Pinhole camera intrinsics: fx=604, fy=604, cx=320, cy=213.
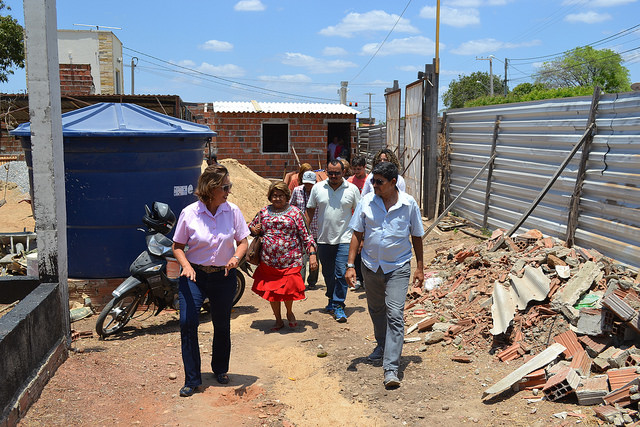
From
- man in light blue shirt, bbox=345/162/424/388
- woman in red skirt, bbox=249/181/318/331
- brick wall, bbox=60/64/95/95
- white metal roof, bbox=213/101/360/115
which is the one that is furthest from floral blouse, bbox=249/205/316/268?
brick wall, bbox=60/64/95/95

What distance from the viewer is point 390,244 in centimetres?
522

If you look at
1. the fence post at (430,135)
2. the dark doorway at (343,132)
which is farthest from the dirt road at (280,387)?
the dark doorway at (343,132)

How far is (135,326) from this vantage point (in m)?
7.20

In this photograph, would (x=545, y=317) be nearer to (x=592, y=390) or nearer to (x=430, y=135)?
(x=592, y=390)

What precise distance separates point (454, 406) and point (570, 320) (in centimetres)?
157

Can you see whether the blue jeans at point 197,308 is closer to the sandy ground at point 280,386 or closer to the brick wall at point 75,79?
the sandy ground at point 280,386

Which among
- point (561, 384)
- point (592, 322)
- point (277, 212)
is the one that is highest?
point (277, 212)

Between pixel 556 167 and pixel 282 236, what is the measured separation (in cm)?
432

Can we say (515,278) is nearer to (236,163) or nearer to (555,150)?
(555,150)

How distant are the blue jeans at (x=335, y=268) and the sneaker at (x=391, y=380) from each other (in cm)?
225

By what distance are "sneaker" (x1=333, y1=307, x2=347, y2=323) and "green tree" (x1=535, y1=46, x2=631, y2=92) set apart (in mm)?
57715

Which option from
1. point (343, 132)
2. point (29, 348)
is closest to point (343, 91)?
point (343, 132)

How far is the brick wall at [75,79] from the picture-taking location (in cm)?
1886

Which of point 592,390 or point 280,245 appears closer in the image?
point 592,390
